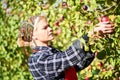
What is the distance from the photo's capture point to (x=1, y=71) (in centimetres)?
728

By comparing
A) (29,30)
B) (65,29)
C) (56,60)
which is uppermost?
(29,30)

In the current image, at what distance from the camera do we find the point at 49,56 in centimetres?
338

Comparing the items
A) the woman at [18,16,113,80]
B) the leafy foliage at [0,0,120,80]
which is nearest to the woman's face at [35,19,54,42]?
the woman at [18,16,113,80]

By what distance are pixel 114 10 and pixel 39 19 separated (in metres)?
0.57

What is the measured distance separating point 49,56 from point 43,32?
0.63 ft

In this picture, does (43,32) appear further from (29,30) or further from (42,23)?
(29,30)

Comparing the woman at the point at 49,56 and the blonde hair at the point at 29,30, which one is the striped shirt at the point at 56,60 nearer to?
the woman at the point at 49,56

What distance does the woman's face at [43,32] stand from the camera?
345 centimetres

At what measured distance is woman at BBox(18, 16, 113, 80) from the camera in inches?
127

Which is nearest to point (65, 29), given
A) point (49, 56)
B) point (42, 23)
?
point (42, 23)

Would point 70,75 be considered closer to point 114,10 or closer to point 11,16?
point 114,10

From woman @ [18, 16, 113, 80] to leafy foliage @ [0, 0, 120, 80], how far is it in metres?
0.13

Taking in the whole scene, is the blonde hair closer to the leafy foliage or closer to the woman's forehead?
the woman's forehead

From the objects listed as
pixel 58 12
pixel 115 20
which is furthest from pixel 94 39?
pixel 58 12
